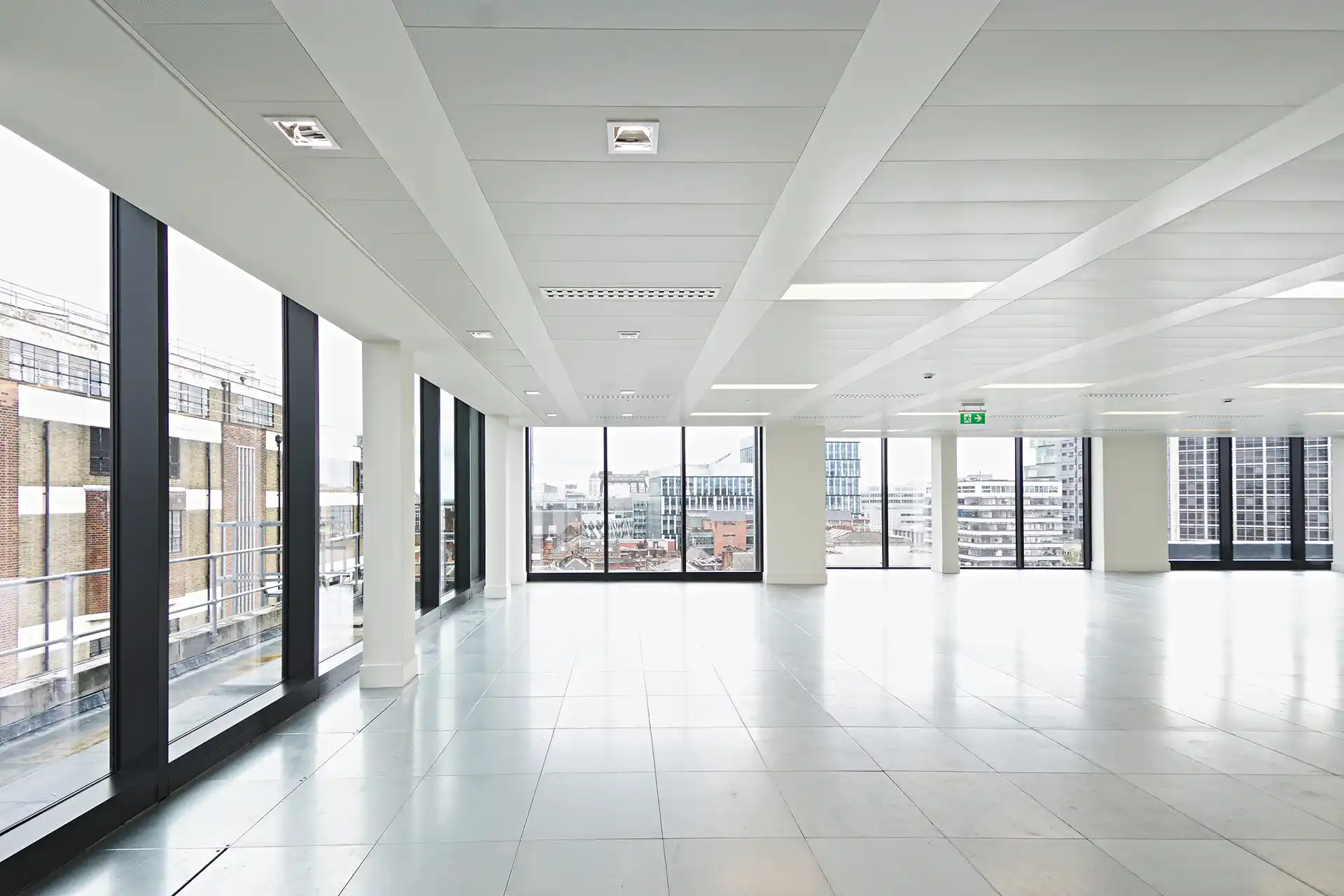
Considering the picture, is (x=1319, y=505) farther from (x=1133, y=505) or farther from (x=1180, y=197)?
(x=1180, y=197)

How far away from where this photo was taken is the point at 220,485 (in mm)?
6516

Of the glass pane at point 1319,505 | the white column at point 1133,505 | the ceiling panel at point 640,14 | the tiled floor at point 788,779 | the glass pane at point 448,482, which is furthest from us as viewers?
the glass pane at point 1319,505

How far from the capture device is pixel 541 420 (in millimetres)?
16938

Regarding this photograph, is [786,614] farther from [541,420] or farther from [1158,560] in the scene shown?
[1158,560]

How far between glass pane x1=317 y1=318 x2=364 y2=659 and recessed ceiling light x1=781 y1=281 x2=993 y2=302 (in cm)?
469

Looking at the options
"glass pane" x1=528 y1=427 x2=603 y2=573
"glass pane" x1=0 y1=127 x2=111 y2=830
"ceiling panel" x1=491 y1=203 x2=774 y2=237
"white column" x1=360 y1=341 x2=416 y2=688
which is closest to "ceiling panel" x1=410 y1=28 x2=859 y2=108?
"ceiling panel" x1=491 y1=203 x2=774 y2=237

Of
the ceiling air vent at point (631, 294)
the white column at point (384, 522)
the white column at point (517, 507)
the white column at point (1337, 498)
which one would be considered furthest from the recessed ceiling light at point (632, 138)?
the white column at point (1337, 498)

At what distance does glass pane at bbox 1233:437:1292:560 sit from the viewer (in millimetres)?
22109

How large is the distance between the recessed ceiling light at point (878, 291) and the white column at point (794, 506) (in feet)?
39.5

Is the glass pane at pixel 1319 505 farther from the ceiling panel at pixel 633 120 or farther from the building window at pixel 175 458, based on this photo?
the building window at pixel 175 458

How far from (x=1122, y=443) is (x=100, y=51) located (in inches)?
A: 909

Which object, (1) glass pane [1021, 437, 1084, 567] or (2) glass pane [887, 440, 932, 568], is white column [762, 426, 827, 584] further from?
(1) glass pane [1021, 437, 1084, 567]

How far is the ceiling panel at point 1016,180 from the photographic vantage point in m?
3.93

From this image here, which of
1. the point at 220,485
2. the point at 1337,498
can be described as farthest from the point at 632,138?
the point at 1337,498
